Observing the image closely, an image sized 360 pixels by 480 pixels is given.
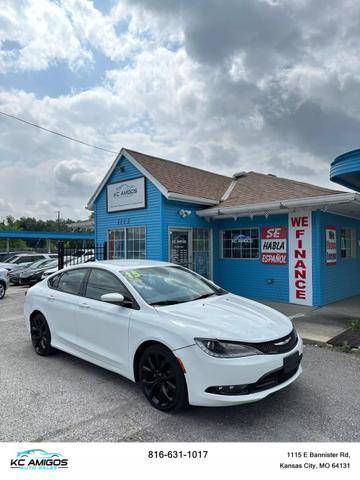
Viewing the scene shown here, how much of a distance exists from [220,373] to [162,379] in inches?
26.9

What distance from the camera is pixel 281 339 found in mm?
3434

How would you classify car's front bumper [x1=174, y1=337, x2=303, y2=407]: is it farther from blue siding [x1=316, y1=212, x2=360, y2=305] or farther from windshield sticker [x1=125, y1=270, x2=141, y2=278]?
blue siding [x1=316, y1=212, x2=360, y2=305]

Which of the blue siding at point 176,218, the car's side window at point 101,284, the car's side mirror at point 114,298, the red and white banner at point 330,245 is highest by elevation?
the blue siding at point 176,218

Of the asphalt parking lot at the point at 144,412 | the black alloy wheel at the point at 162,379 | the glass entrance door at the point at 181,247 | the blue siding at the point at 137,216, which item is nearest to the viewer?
the asphalt parking lot at the point at 144,412

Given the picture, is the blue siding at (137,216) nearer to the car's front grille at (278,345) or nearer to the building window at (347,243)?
the building window at (347,243)

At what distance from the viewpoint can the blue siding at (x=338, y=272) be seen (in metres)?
9.23

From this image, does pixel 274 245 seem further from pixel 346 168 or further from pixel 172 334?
pixel 172 334

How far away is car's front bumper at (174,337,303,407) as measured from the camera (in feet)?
10.1

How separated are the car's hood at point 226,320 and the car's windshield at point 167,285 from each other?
209mm

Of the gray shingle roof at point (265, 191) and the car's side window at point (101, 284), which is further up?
the gray shingle roof at point (265, 191)

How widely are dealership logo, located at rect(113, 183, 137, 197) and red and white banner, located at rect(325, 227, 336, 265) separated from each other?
6032mm

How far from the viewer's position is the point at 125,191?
11.5 m
